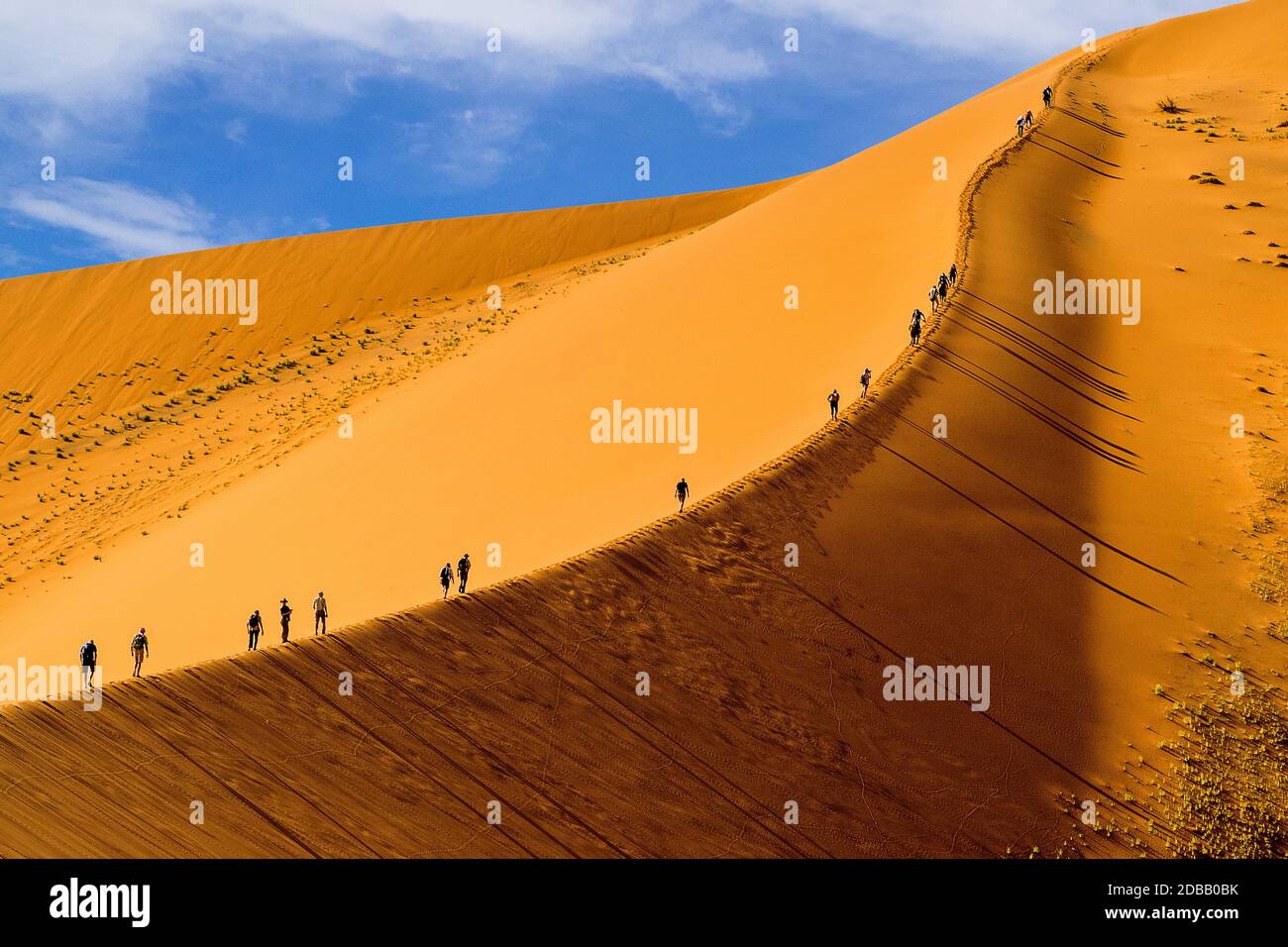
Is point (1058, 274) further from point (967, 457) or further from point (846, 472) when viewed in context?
point (846, 472)

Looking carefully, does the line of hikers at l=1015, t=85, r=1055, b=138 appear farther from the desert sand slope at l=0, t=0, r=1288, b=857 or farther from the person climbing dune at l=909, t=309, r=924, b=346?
the person climbing dune at l=909, t=309, r=924, b=346

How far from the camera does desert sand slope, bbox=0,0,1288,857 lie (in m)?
13.9

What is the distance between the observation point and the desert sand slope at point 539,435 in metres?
23.5

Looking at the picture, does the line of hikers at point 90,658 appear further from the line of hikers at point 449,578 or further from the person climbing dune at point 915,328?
the person climbing dune at point 915,328

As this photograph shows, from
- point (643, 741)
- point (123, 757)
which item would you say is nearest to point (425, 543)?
point (643, 741)

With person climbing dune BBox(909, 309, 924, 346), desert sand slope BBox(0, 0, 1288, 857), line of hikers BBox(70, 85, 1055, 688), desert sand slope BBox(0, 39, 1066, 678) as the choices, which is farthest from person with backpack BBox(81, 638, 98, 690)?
person climbing dune BBox(909, 309, 924, 346)

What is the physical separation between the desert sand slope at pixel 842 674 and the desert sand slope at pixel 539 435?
2.07 m

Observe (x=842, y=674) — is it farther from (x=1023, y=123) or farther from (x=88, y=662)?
(x=1023, y=123)

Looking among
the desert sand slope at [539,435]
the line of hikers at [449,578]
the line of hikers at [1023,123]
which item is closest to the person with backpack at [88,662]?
the line of hikers at [449,578]

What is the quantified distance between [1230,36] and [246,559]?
50262 millimetres

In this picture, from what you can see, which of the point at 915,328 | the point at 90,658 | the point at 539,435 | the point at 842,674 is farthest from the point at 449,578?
the point at 915,328

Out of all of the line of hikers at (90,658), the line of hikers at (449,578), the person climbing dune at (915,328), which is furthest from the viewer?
the person climbing dune at (915,328)

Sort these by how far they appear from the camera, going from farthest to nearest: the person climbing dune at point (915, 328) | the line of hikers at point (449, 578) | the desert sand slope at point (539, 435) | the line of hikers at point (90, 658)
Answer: the person climbing dune at point (915, 328) < the desert sand slope at point (539, 435) < the line of hikers at point (449, 578) < the line of hikers at point (90, 658)

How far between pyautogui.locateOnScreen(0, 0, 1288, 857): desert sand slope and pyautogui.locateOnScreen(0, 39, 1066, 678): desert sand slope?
2073mm
